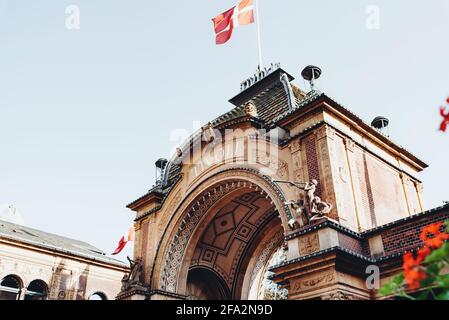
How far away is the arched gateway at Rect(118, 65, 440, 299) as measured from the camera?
11750 millimetres

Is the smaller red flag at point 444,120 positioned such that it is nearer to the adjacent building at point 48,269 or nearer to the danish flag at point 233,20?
the danish flag at point 233,20

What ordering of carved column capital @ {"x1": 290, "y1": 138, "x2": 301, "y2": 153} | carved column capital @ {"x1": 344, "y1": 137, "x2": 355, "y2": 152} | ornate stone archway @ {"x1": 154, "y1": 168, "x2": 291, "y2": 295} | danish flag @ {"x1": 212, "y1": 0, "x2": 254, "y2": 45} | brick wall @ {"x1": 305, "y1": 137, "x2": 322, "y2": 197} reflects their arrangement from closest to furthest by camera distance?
brick wall @ {"x1": 305, "y1": 137, "x2": 322, "y2": 197}
carved column capital @ {"x1": 344, "y1": 137, "x2": 355, "y2": 152}
carved column capital @ {"x1": 290, "y1": 138, "x2": 301, "y2": 153}
ornate stone archway @ {"x1": 154, "y1": 168, "x2": 291, "y2": 295}
danish flag @ {"x1": 212, "y1": 0, "x2": 254, "y2": 45}

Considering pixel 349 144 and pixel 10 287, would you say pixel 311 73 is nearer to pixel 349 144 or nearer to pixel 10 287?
pixel 349 144

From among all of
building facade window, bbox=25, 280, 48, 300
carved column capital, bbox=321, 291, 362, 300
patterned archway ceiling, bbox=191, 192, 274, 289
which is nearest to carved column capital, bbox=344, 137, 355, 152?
patterned archway ceiling, bbox=191, 192, 274, 289

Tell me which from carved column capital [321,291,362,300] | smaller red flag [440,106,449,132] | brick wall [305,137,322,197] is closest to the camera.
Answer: smaller red flag [440,106,449,132]

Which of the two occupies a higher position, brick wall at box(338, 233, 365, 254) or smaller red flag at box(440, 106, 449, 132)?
brick wall at box(338, 233, 365, 254)

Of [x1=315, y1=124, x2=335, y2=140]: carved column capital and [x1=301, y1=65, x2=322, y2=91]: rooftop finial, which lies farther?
[x1=301, y1=65, x2=322, y2=91]: rooftop finial

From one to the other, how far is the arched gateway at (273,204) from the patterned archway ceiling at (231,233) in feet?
0.14

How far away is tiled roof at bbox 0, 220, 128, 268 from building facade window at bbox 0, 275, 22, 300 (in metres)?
1.87

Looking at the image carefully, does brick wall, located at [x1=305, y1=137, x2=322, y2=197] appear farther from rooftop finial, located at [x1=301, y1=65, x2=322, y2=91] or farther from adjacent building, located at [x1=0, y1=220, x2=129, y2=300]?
adjacent building, located at [x1=0, y1=220, x2=129, y2=300]

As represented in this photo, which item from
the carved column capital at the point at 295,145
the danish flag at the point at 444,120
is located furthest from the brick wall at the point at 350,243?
the danish flag at the point at 444,120

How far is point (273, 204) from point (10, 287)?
50.4 feet

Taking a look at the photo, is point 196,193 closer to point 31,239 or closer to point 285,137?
point 285,137

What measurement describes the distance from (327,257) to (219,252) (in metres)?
8.96
